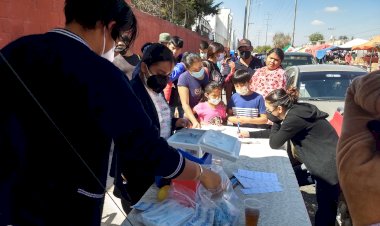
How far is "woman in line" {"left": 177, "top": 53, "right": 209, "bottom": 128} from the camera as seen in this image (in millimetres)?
3410

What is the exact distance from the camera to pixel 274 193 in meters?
1.68

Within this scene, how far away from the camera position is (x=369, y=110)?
97 centimetres

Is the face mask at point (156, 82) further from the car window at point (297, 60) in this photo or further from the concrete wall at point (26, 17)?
the car window at point (297, 60)

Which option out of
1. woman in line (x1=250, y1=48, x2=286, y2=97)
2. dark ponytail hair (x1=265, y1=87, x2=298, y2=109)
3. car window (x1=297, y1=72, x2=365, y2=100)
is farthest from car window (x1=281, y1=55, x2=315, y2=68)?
dark ponytail hair (x1=265, y1=87, x2=298, y2=109)

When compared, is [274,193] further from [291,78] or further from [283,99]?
[291,78]

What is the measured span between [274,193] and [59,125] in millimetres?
1201

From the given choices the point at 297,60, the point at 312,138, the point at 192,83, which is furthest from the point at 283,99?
the point at 297,60

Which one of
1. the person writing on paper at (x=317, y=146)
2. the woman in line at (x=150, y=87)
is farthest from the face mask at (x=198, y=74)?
the woman in line at (x=150, y=87)

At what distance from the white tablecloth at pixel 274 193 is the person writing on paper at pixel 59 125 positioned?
479mm

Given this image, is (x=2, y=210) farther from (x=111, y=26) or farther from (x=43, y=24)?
(x=43, y=24)

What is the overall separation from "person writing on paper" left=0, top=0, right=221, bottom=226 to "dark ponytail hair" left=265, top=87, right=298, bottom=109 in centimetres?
172

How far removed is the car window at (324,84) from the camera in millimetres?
4523

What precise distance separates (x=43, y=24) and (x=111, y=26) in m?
2.88

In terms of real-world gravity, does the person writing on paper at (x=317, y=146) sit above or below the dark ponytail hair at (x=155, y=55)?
below
